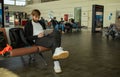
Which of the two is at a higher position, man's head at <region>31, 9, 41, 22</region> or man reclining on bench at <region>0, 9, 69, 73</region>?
man's head at <region>31, 9, 41, 22</region>

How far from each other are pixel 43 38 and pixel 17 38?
59 cm

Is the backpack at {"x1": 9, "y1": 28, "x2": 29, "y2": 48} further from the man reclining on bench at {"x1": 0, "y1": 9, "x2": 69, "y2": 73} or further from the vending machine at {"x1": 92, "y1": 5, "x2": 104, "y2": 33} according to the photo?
the vending machine at {"x1": 92, "y1": 5, "x2": 104, "y2": 33}

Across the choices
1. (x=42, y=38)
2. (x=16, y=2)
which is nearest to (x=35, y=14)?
(x=42, y=38)

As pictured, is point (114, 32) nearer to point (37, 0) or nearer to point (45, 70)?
point (45, 70)

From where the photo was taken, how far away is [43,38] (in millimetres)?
4039

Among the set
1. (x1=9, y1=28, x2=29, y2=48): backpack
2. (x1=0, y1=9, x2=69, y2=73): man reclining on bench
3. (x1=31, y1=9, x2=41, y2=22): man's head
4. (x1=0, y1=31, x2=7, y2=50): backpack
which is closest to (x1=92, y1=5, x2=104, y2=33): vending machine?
(x1=0, y1=9, x2=69, y2=73): man reclining on bench

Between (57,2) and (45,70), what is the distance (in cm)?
2271

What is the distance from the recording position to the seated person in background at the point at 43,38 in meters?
3.66

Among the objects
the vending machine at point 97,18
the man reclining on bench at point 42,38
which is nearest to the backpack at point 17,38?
the man reclining on bench at point 42,38

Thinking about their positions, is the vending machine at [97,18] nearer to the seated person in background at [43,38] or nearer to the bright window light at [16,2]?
the seated person in background at [43,38]

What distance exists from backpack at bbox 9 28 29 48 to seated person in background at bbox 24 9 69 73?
0.13 m

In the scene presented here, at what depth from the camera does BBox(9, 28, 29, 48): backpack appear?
418 centimetres

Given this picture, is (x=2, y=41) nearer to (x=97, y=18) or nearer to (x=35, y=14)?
(x=35, y=14)

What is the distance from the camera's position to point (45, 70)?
12.8ft
